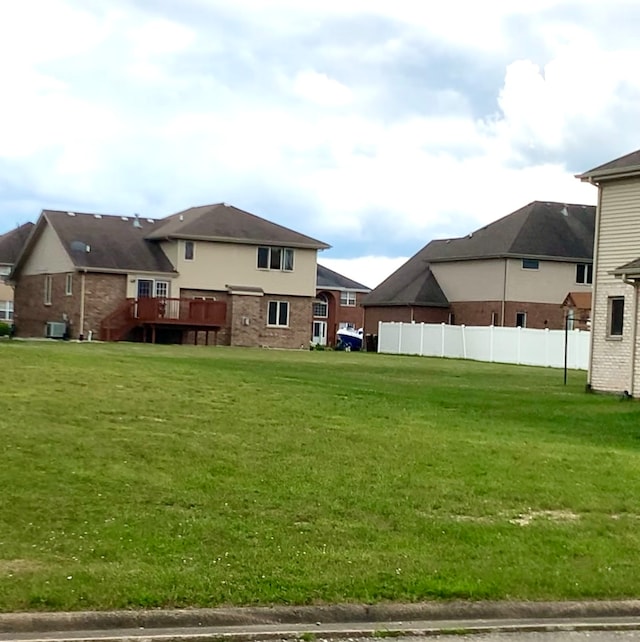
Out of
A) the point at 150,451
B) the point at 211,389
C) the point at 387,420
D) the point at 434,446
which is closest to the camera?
the point at 150,451

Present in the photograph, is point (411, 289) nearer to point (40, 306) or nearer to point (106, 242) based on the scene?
point (106, 242)

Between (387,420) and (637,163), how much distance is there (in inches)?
539

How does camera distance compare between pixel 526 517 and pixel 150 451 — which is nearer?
pixel 526 517

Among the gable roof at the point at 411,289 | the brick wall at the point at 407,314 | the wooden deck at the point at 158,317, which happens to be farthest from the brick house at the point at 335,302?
the wooden deck at the point at 158,317

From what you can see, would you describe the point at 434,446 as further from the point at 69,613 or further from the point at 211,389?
the point at 69,613

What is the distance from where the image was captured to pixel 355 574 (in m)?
8.73

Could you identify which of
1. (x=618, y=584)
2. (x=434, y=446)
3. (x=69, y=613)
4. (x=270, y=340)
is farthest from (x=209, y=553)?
(x=270, y=340)

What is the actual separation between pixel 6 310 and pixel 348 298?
27.8 metres

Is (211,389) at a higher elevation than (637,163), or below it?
below

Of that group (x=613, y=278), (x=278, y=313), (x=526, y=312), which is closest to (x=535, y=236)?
(x=526, y=312)

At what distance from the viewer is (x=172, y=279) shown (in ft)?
169

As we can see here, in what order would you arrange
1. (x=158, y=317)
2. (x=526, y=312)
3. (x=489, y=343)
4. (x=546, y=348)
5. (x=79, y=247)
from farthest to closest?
(x=526, y=312) → (x=489, y=343) → (x=79, y=247) → (x=158, y=317) → (x=546, y=348)

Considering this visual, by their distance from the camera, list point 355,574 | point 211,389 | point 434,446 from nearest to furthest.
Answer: point 355,574, point 434,446, point 211,389

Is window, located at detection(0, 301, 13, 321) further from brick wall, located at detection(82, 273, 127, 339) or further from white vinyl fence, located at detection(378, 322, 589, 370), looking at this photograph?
white vinyl fence, located at detection(378, 322, 589, 370)
